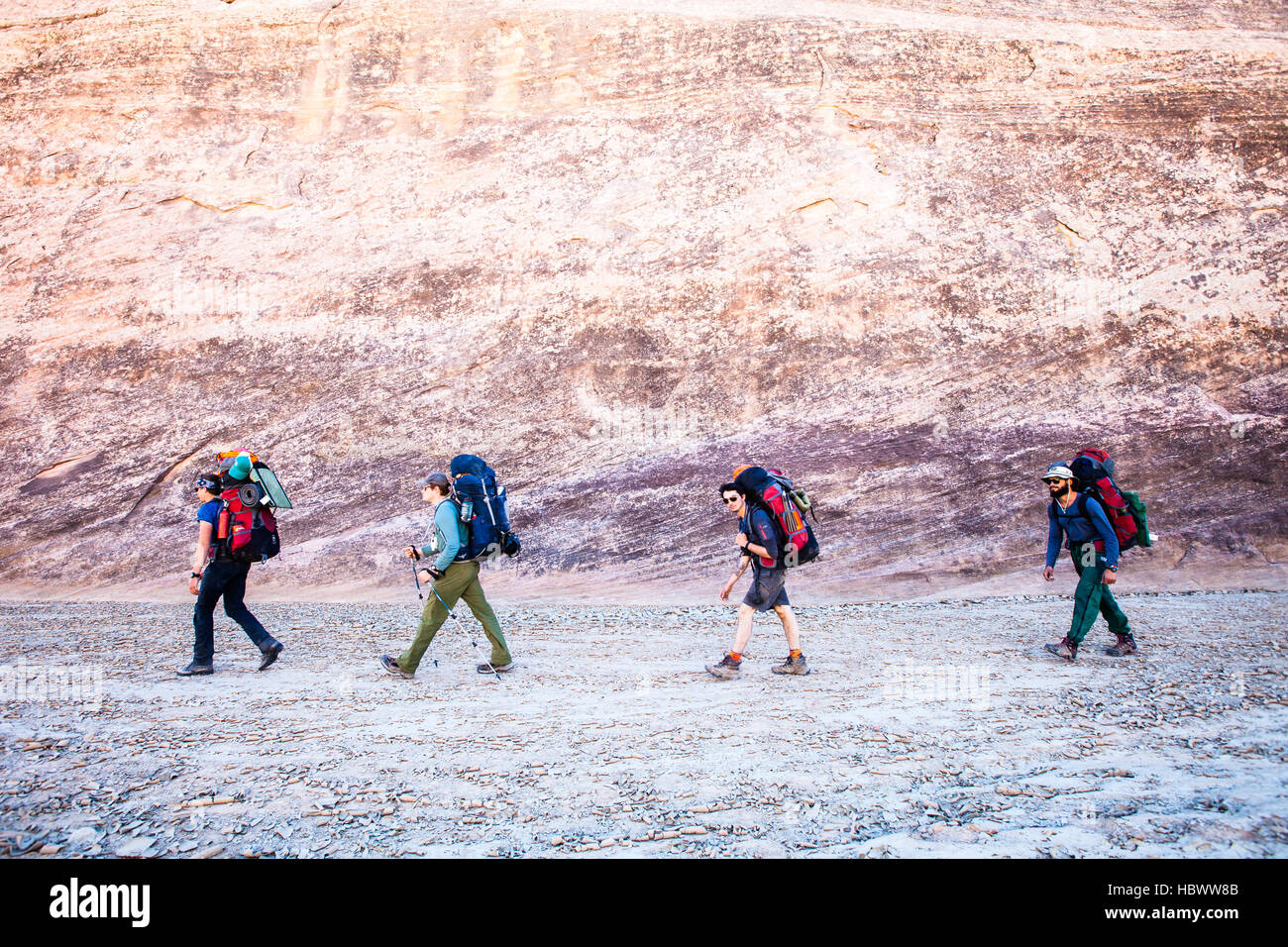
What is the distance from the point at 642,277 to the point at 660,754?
35.4 feet

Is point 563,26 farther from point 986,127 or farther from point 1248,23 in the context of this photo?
point 1248,23

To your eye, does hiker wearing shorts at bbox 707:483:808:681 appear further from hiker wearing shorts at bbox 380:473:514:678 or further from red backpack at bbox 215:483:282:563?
red backpack at bbox 215:483:282:563

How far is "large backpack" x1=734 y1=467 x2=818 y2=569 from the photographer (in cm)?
659

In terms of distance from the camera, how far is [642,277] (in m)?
14.4

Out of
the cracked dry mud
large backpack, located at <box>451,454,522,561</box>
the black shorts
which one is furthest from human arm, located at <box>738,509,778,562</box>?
large backpack, located at <box>451,454,522,561</box>

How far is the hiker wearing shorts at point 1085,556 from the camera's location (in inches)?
280

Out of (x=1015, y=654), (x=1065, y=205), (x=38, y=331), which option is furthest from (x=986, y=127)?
(x=38, y=331)

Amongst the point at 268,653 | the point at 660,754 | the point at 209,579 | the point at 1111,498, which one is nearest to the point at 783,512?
the point at 660,754

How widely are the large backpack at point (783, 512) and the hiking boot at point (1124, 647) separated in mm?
3015

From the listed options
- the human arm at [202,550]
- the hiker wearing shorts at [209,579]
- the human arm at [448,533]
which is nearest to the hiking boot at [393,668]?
the human arm at [448,533]

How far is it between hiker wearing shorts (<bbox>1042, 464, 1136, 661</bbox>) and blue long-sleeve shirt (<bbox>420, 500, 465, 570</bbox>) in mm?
5078

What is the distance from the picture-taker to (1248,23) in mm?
16812

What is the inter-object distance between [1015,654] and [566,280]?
9.72 metres

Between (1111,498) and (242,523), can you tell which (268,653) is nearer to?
(242,523)
